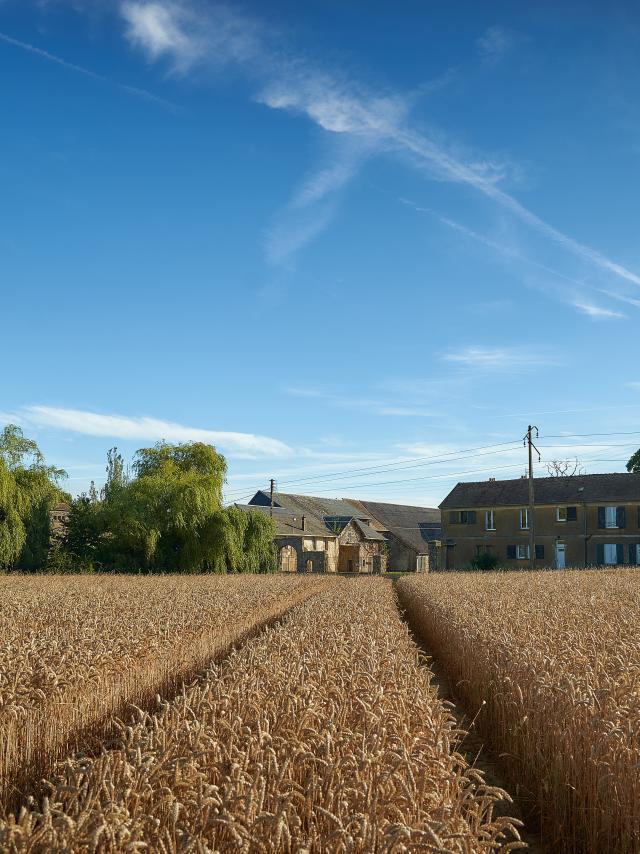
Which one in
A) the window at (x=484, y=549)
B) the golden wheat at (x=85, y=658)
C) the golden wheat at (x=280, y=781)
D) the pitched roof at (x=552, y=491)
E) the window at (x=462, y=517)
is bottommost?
the golden wheat at (x=85, y=658)

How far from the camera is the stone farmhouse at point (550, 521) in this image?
2302 inches

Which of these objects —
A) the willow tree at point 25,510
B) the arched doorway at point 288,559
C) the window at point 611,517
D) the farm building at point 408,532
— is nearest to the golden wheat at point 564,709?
the willow tree at point 25,510

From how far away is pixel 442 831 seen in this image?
4.14 meters

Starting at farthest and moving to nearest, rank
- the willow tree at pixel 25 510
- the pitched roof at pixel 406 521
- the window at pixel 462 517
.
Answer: the pitched roof at pixel 406 521, the window at pixel 462 517, the willow tree at pixel 25 510

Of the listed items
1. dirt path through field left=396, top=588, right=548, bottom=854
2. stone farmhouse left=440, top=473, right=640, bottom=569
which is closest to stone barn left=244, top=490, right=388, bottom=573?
stone farmhouse left=440, top=473, right=640, bottom=569

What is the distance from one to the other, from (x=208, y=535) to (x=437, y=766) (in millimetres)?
39555

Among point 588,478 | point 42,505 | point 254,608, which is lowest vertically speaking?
point 254,608

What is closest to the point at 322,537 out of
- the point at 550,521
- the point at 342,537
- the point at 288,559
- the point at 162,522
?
the point at 342,537

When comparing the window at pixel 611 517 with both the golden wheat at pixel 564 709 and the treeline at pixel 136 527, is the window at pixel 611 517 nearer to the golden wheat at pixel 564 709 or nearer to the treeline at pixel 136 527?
the treeline at pixel 136 527

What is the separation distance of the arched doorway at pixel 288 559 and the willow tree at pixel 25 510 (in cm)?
2576

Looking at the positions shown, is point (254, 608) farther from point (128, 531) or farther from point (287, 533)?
point (287, 533)

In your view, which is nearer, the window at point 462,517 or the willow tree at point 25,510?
the willow tree at point 25,510

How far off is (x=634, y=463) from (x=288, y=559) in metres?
36.7

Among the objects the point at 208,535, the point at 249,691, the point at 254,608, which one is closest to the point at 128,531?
the point at 208,535
